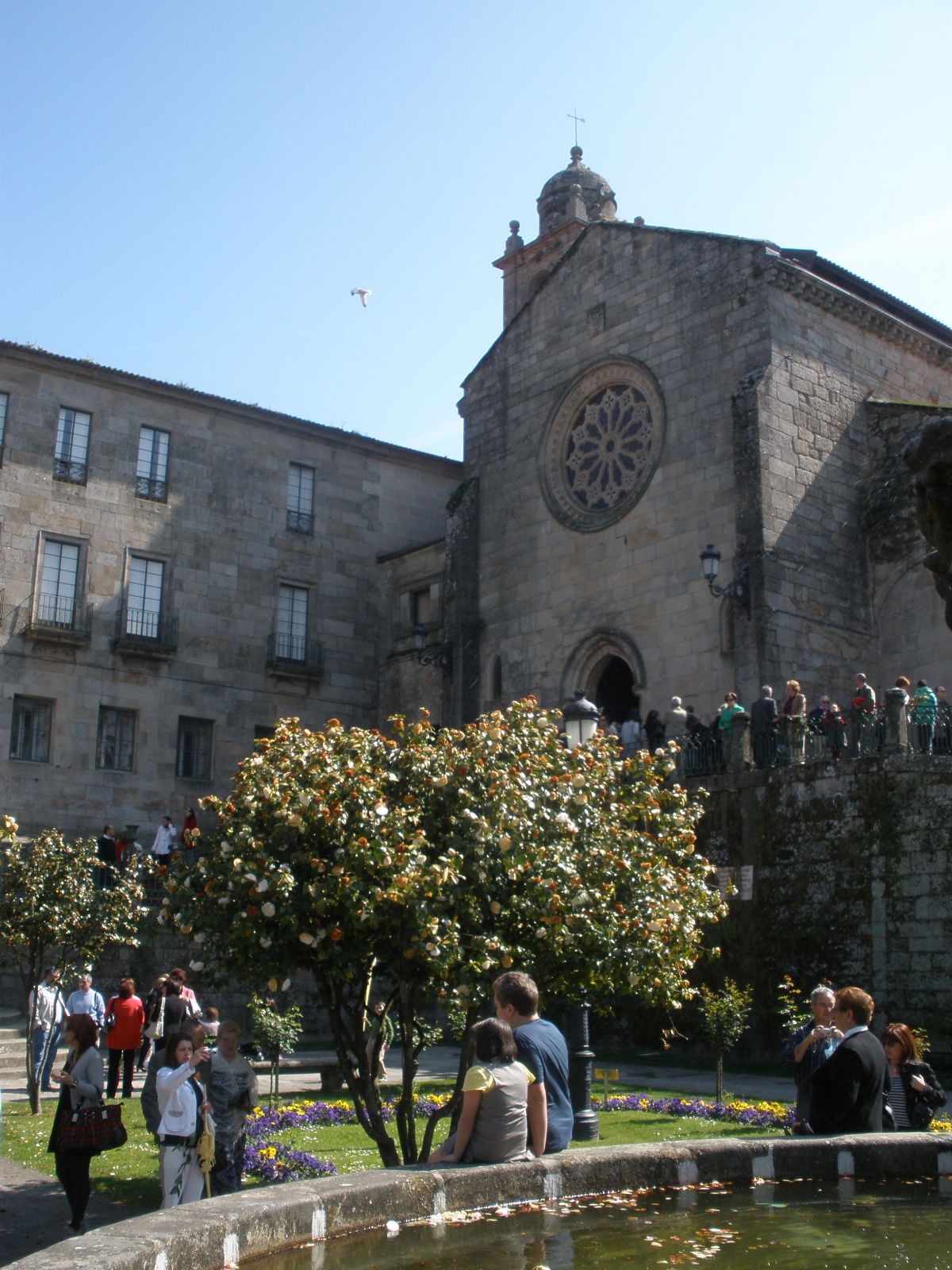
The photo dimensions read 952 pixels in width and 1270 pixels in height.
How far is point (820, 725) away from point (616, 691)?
28.5 ft

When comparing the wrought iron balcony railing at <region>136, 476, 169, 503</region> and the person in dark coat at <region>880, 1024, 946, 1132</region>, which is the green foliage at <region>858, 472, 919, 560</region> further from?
the person in dark coat at <region>880, 1024, 946, 1132</region>

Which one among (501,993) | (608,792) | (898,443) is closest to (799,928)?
(608,792)

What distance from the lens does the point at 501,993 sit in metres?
6.76

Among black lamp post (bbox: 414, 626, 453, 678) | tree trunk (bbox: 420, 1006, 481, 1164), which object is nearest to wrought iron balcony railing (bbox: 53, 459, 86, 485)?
black lamp post (bbox: 414, 626, 453, 678)

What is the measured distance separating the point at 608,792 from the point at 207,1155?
4072 millimetres

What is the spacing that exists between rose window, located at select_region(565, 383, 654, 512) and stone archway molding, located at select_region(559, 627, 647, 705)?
2678mm

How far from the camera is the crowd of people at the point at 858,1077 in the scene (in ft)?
23.9

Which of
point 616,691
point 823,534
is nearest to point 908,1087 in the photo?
point 823,534

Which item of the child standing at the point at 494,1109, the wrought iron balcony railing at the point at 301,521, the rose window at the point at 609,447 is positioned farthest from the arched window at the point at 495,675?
the child standing at the point at 494,1109

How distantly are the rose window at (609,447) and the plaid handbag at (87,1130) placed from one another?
18489 millimetres

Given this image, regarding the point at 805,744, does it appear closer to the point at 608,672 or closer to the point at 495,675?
the point at 608,672

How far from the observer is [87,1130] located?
8.57m

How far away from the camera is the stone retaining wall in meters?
5.11

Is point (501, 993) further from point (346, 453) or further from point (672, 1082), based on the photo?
point (346, 453)
